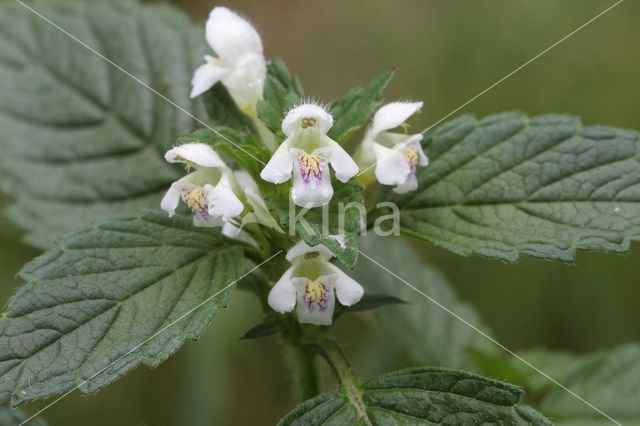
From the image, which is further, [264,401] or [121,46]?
[264,401]

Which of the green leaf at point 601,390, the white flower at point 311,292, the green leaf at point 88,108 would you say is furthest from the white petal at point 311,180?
the green leaf at point 601,390

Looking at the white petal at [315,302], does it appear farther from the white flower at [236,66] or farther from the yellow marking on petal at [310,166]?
the white flower at [236,66]

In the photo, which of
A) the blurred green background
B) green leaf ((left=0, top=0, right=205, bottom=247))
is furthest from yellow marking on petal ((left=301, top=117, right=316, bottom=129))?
the blurred green background

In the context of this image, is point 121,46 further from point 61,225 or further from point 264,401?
point 264,401


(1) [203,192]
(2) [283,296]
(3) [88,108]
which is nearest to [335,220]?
(2) [283,296]

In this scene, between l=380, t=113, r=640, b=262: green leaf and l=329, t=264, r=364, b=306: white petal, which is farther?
l=380, t=113, r=640, b=262: green leaf

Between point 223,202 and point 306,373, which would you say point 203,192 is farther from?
point 306,373

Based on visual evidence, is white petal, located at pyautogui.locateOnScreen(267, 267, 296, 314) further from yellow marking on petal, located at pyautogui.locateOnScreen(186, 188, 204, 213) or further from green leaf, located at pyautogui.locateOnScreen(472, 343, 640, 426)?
green leaf, located at pyautogui.locateOnScreen(472, 343, 640, 426)

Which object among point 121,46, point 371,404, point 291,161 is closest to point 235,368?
point 121,46
